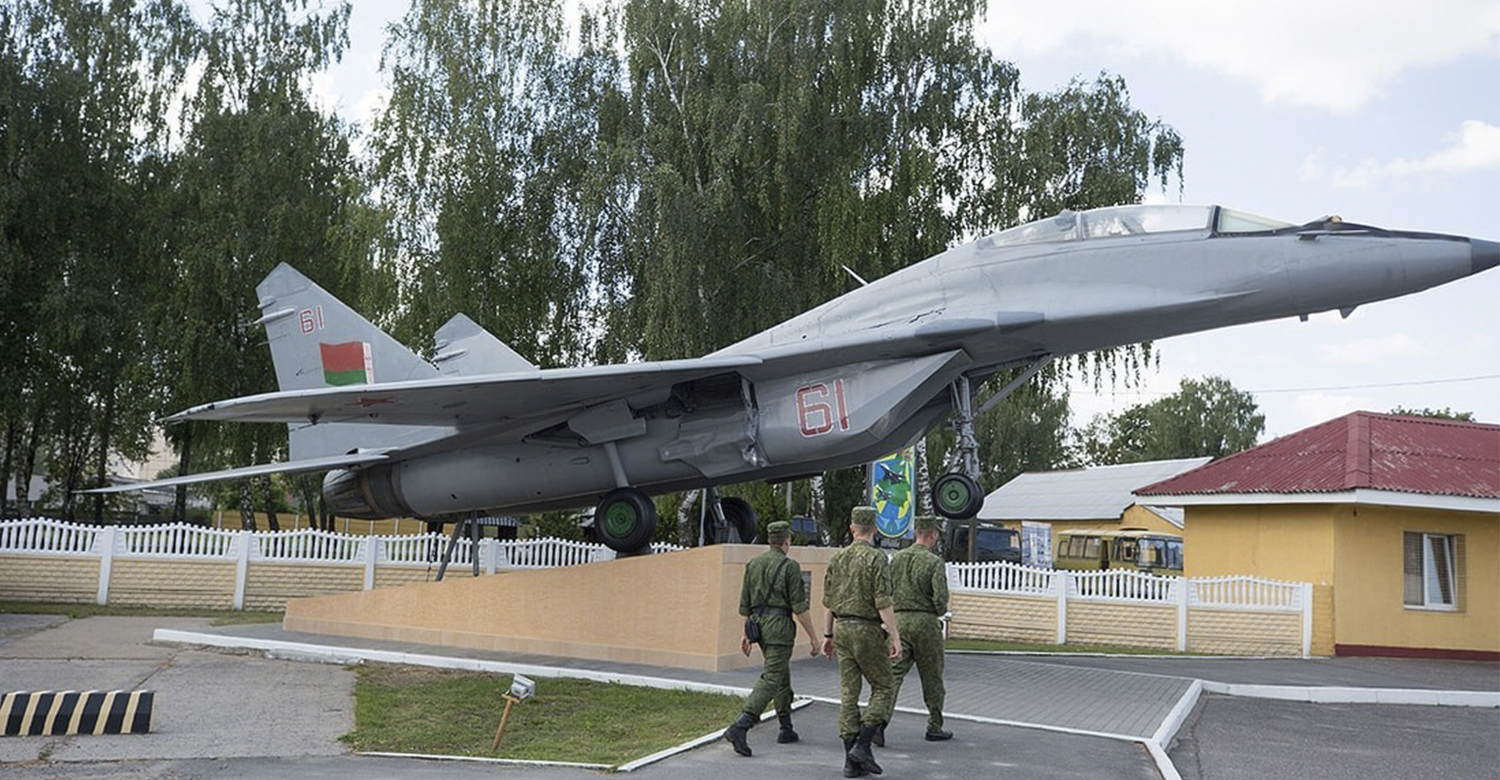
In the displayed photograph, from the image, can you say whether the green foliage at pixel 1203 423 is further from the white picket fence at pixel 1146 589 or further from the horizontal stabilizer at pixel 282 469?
the horizontal stabilizer at pixel 282 469

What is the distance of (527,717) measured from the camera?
8.92 m

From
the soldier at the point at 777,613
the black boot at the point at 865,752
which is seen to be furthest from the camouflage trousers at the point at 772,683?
the black boot at the point at 865,752

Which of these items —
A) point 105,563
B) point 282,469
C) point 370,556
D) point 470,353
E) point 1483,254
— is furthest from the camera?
point 370,556

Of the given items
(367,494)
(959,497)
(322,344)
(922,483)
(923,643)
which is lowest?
(923,643)

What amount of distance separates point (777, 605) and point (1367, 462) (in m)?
15.2

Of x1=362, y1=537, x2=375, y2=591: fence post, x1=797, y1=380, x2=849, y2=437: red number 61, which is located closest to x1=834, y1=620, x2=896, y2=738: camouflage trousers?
x1=797, y1=380, x2=849, y2=437: red number 61

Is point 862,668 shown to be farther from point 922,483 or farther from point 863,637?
point 922,483

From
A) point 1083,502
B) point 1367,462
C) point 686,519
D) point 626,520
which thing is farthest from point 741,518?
point 1083,502

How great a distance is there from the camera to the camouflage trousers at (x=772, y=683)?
745 centimetres

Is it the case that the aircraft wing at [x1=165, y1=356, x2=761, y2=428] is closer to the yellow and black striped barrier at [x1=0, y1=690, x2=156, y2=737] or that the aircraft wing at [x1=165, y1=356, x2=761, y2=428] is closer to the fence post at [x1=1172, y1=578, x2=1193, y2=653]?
the yellow and black striped barrier at [x1=0, y1=690, x2=156, y2=737]

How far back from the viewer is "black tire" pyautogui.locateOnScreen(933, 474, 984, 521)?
33.9 ft

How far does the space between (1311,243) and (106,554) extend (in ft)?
58.4

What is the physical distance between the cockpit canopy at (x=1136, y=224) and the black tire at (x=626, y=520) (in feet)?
15.0

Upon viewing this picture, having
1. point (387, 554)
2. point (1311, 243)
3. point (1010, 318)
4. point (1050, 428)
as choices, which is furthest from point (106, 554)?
point (1050, 428)
